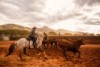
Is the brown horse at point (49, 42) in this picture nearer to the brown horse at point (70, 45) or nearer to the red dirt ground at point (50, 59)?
the brown horse at point (70, 45)

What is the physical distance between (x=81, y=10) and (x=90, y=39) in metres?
1.11

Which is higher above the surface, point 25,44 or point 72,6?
point 72,6

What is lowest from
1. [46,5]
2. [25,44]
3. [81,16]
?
[25,44]

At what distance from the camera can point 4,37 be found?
6.09 meters

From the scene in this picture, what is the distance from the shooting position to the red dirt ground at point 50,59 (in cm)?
567

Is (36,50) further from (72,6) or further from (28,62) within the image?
(72,6)

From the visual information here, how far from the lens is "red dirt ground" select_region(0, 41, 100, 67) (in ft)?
18.6

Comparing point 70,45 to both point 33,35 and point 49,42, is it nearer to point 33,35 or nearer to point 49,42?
point 49,42

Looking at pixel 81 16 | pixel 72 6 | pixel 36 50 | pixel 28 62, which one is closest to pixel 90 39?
pixel 81 16

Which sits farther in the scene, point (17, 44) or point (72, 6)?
point (72, 6)

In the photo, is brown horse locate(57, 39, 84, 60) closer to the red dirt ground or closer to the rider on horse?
the red dirt ground

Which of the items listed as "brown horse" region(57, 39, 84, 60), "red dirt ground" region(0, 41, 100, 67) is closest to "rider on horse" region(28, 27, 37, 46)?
"red dirt ground" region(0, 41, 100, 67)

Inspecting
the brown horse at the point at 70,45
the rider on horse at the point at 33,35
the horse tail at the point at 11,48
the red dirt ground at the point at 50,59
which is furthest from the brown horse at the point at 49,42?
the horse tail at the point at 11,48

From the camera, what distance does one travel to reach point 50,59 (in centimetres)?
595
